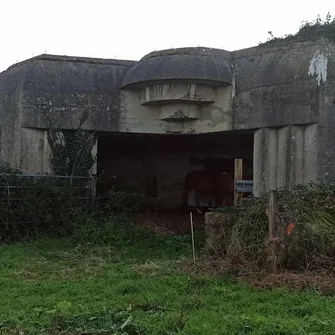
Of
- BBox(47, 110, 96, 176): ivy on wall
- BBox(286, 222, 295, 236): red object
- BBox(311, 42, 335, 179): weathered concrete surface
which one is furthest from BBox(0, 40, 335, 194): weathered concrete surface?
BBox(286, 222, 295, 236): red object

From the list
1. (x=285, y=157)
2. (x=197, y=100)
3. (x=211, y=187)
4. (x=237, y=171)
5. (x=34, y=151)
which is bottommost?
(x=211, y=187)

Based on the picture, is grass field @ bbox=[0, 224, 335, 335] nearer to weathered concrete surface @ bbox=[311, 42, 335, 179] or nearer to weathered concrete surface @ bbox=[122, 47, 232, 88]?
weathered concrete surface @ bbox=[311, 42, 335, 179]

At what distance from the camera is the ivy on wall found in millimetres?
11859

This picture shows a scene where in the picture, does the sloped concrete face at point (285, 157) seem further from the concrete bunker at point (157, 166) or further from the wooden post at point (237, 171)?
the concrete bunker at point (157, 166)

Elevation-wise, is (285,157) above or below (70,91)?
below

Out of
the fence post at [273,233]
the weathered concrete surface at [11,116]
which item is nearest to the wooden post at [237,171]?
the fence post at [273,233]

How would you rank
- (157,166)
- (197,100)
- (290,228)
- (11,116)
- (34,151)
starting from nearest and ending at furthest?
(290,228), (197,100), (34,151), (11,116), (157,166)

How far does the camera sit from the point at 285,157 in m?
10.8

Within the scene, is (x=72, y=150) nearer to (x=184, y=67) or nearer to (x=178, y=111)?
(x=178, y=111)

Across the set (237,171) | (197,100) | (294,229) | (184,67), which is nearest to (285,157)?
(237,171)

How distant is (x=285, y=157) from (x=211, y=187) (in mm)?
5565

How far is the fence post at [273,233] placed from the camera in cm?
652

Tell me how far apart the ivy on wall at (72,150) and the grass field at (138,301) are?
3.82m

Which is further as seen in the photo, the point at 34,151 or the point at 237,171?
the point at 34,151
